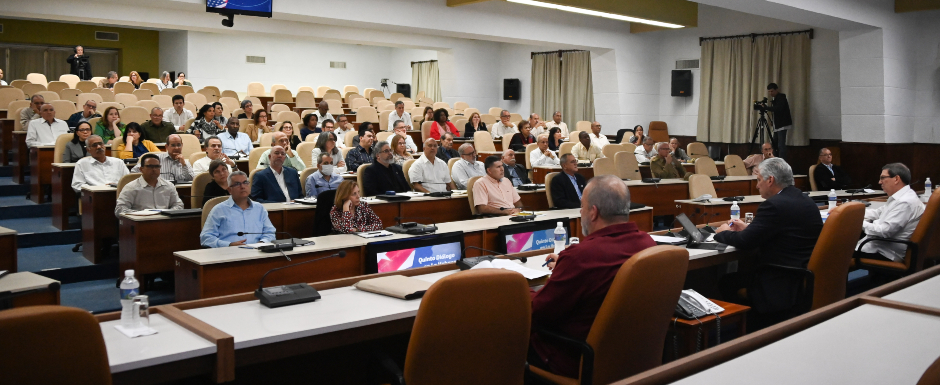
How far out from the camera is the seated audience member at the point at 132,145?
7496 mm

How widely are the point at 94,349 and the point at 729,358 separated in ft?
5.27

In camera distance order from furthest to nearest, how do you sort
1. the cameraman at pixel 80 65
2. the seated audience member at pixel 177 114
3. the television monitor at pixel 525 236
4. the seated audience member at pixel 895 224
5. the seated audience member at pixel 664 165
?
the cameraman at pixel 80 65, the seated audience member at pixel 177 114, the seated audience member at pixel 664 165, the television monitor at pixel 525 236, the seated audience member at pixel 895 224

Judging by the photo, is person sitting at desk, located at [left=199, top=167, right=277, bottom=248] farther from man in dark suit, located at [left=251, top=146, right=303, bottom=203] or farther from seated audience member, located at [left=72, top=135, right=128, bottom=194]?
seated audience member, located at [left=72, top=135, right=128, bottom=194]

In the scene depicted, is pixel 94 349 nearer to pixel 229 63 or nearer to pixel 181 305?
pixel 181 305

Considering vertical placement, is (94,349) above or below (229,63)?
below

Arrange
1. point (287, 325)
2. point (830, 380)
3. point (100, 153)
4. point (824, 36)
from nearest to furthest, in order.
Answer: point (830, 380) < point (287, 325) < point (100, 153) < point (824, 36)

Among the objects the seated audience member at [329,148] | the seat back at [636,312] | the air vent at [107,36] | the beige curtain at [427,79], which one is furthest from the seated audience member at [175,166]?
the air vent at [107,36]

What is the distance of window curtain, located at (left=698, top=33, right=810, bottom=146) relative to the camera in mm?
12453

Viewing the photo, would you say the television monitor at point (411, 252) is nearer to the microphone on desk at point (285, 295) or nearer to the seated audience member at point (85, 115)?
the microphone on desk at point (285, 295)

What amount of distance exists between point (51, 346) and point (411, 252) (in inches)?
100

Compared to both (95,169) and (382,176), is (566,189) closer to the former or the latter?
(382,176)

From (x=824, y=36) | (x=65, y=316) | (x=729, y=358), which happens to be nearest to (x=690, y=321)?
(x=729, y=358)

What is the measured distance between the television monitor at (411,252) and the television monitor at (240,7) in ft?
20.0

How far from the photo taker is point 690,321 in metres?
2.87
